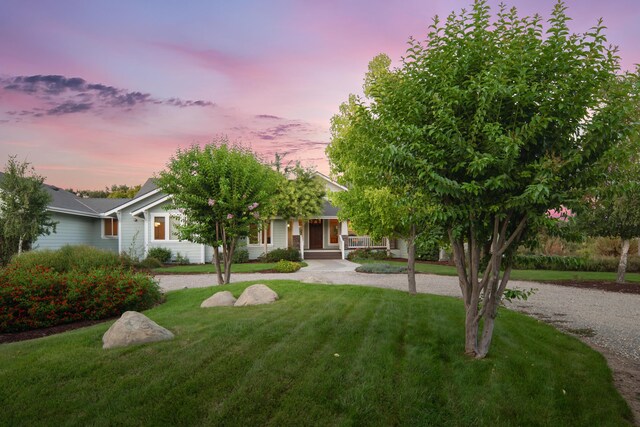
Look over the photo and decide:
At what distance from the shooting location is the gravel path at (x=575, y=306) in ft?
24.1

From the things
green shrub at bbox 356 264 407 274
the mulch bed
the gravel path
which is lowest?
the gravel path

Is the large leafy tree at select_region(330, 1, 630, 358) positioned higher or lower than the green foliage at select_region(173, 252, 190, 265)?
higher

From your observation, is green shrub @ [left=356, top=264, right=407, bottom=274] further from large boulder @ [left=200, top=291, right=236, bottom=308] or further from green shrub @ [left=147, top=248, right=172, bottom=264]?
green shrub @ [left=147, top=248, right=172, bottom=264]

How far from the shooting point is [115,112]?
15359 millimetres

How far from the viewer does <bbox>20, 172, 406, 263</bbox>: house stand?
75.8 ft

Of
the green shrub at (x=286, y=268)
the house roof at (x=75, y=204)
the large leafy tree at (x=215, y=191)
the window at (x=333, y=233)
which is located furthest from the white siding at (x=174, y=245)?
the large leafy tree at (x=215, y=191)

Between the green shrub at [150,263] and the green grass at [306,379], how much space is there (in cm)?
1534

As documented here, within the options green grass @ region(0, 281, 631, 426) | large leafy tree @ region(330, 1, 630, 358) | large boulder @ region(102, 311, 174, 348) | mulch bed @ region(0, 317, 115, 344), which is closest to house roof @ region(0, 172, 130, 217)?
mulch bed @ region(0, 317, 115, 344)

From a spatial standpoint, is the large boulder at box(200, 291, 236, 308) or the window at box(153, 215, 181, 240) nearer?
the large boulder at box(200, 291, 236, 308)

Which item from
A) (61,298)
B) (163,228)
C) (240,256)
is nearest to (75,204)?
(163,228)

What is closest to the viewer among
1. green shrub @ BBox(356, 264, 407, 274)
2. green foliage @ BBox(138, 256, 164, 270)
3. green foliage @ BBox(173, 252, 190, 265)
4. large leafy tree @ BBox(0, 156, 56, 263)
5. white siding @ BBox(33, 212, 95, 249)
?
large leafy tree @ BBox(0, 156, 56, 263)

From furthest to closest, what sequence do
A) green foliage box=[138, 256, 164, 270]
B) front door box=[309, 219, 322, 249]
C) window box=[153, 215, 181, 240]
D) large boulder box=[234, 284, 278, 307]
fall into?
front door box=[309, 219, 322, 249], window box=[153, 215, 181, 240], green foliage box=[138, 256, 164, 270], large boulder box=[234, 284, 278, 307]

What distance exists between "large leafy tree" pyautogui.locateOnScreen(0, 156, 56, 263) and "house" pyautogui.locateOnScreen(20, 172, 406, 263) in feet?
9.02

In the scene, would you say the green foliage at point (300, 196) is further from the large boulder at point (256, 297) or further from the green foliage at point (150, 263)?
the large boulder at point (256, 297)
